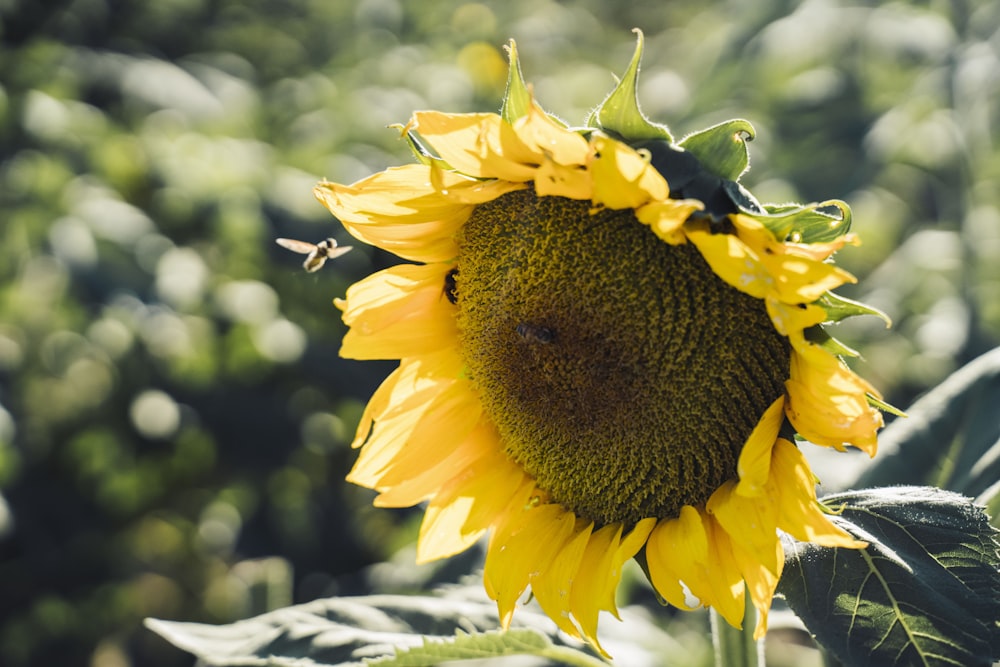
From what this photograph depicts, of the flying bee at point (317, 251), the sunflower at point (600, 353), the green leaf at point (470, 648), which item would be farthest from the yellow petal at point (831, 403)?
the flying bee at point (317, 251)

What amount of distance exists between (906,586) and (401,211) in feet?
2.54

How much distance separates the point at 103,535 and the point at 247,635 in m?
1.62

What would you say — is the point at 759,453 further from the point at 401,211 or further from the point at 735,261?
the point at 401,211

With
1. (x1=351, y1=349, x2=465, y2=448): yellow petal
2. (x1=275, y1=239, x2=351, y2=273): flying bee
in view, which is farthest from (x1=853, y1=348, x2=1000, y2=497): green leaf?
(x1=275, y1=239, x2=351, y2=273): flying bee

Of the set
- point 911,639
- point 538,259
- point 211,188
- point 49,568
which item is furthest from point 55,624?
point 911,639

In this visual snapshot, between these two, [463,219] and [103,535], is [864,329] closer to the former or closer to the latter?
[463,219]

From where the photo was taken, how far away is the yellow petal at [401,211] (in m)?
1.27

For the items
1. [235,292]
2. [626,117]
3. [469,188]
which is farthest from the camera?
[235,292]

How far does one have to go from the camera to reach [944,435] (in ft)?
5.04

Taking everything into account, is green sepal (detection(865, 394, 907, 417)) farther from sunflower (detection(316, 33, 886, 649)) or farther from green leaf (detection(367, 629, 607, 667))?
green leaf (detection(367, 629, 607, 667))

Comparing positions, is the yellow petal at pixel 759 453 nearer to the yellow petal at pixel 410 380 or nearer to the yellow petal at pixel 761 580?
the yellow petal at pixel 761 580

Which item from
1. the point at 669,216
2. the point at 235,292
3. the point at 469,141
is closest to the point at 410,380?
the point at 469,141

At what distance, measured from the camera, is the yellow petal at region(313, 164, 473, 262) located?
1.27 metres

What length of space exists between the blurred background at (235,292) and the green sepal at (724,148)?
4.68 feet
